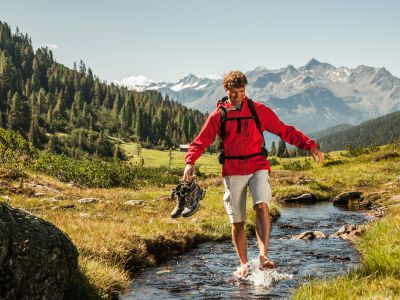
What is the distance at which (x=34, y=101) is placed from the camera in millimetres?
199750

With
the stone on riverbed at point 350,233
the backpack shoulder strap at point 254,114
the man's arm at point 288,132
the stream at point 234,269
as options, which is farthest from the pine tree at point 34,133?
the backpack shoulder strap at point 254,114

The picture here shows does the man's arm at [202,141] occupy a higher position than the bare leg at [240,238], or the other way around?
the man's arm at [202,141]

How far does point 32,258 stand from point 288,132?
523cm

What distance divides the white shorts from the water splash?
1.07 meters

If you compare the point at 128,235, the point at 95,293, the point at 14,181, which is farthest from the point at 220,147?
the point at 14,181

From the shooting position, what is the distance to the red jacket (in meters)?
8.49

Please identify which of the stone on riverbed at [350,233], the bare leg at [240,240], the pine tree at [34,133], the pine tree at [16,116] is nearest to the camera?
the bare leg at [240,240]

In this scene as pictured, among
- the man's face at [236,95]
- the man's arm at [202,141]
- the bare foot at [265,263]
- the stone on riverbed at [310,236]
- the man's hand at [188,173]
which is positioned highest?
the man's face at [236,95]

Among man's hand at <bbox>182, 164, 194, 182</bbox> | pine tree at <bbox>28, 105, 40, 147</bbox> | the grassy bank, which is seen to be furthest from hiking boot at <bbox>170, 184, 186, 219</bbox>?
pine tree at <bbox>28, 105, 40, 147</bbox>

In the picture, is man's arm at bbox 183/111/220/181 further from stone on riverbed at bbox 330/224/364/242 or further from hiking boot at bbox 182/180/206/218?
stone on riverbed at bbox 330/224/364/242

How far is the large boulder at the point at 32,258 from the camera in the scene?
568cm

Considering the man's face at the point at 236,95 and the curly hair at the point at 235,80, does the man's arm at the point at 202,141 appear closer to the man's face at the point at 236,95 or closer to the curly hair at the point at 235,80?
the man's face at the point at 236,95

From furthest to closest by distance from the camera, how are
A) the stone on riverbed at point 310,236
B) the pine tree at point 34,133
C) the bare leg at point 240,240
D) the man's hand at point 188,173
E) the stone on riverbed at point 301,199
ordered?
1. the pine tree at point 34,133
2. the stone on riverbed at point 301,199
3. the stone on riverbed at point 310,236
4. the bare leg at point 240,240
5. the man's hand at point 188,173

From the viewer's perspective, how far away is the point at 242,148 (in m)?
8.53
